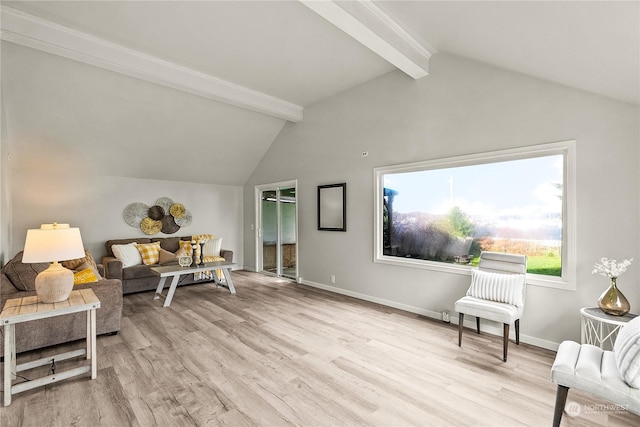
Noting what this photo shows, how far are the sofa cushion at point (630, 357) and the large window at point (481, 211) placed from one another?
1344 mm

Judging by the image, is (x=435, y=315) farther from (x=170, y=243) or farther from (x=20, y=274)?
(x=170, y=243)

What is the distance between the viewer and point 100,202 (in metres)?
5.54

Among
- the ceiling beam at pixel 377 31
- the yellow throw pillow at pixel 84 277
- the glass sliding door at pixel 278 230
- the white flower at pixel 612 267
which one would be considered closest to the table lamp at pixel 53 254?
the yellow throw pillow at pixel 84 277

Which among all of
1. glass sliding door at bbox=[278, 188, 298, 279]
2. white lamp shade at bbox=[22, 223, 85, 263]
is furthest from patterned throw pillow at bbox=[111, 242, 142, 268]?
white lamp shade at bbox=[22, 223, 85, 263]

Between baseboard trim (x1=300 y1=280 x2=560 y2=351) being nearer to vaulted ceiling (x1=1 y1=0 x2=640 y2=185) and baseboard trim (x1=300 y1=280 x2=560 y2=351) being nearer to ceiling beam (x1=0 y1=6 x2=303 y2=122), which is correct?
vaulted ceiling (x1=1 y1=0 x2=640 y2=185)

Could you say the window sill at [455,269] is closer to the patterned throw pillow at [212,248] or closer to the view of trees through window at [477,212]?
the view of trees through window at [477,212]

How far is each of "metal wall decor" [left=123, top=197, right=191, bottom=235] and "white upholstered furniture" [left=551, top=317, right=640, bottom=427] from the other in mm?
6488

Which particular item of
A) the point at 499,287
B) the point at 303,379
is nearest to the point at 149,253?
the point at 303,379

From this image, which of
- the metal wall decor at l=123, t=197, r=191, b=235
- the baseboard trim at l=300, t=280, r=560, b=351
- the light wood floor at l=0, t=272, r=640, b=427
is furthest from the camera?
the metal wall decor at l=123, t=197, r=191, b=235

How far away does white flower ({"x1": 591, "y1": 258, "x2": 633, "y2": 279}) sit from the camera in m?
2.37

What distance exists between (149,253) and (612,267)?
626cm

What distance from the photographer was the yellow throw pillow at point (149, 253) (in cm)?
534

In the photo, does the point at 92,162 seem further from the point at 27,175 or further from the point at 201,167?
the point at 201,167

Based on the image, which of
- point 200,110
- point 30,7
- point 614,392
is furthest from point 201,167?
point 614,392
